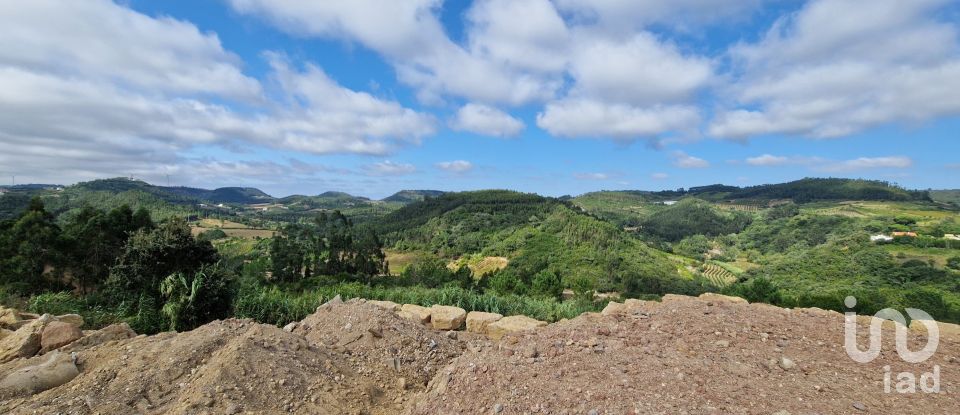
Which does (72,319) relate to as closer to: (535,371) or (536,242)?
(535,371)

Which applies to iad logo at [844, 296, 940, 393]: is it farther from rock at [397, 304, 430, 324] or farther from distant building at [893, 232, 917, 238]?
distant building at [893, 232, 917, 238]

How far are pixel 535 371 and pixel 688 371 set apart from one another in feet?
6.15

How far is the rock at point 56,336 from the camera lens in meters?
7.53

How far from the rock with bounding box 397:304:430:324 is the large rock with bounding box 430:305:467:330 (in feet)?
0.47

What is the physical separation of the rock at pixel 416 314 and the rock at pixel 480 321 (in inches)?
41.3

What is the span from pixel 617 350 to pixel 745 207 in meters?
196

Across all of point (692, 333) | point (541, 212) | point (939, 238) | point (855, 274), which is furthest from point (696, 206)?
point (692, 333)

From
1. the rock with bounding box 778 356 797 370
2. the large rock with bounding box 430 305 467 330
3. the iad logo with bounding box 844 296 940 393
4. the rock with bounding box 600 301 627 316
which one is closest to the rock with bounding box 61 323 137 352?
the large rock with bounding box 430 305 467 330

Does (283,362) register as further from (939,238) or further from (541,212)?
(541,212)

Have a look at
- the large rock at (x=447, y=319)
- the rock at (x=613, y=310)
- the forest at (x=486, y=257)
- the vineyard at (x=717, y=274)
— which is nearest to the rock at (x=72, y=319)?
the forest at (x=486, y=257)

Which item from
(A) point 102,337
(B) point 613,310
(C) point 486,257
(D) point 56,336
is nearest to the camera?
(D) point 56,336

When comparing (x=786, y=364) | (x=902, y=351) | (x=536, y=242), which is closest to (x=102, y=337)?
(x=786, y=364)

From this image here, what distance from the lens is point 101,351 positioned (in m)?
6.99

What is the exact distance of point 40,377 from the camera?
235 inches
